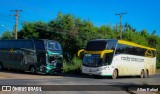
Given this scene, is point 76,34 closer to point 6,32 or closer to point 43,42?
point 43,42

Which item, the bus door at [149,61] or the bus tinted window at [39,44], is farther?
the bus door at [149,61]

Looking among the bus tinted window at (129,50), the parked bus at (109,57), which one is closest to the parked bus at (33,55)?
the parked bus at (109,57)

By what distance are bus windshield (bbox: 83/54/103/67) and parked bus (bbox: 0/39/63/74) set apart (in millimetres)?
5798

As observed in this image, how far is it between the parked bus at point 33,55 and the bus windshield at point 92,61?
5798mm

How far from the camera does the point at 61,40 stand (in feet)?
201

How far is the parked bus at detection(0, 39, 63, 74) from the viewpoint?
123 feet

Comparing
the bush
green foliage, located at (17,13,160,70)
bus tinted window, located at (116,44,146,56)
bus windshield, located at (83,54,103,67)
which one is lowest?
the bush

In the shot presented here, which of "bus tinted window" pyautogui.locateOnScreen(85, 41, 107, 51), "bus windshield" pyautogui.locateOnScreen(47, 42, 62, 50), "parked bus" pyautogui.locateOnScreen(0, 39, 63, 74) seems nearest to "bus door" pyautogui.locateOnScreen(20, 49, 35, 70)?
"parked bus" pyautogui.locateOnScreen(0, 39, 63, 74)

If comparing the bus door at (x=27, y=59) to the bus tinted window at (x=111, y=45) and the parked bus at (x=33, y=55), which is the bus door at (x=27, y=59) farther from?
the bus tinted window at (x=111, y=45)

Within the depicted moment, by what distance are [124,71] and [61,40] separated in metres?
27.4

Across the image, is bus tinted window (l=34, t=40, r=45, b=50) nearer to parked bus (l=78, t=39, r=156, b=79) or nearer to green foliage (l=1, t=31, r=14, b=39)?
parked bus (l=78, t=39, r=156, b=79)

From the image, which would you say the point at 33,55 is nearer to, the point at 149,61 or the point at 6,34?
the point at 149,61

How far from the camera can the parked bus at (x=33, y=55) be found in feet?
123

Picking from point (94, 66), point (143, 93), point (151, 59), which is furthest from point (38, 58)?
point (143, 93)
